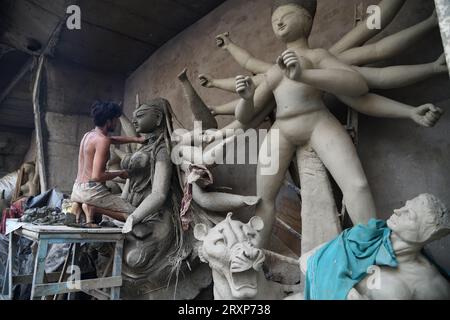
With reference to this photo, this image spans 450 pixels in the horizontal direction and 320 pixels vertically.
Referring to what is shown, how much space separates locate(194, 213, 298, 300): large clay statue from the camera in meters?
1.66

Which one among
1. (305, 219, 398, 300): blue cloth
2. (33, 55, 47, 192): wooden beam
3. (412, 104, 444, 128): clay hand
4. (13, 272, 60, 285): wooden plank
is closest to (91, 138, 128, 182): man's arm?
Answer: (13, 272, 60, 285): wooden plank

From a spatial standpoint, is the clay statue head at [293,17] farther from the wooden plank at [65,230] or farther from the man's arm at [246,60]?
the wooden plank at [65,230]

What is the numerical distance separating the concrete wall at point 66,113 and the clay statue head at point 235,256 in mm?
3835

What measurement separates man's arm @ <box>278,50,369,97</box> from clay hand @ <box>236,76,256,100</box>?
Result: 24cm

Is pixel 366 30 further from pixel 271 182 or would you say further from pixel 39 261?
pixel 39 261

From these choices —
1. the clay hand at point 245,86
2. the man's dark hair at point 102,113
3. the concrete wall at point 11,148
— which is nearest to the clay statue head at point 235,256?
the clay hand at point 245,86

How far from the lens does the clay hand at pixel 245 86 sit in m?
2.14

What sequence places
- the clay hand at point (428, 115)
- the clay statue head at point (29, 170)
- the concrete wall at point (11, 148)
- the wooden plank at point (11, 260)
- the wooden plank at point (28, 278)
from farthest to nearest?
the concrete wall at point (11, 148) → the clay statue head at point (29, 170) → the wooden plank at point (28, 278) → the wooden plank at point (11, 260) → the clay hand at point (428, 115)

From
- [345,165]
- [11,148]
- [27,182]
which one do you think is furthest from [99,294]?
[11,148]

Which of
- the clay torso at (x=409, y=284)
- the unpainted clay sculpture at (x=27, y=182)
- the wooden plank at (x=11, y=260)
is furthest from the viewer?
the unpainted clay sculpture at (x=27, y=182)

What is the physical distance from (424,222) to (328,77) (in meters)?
0.92

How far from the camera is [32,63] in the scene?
510 cm
